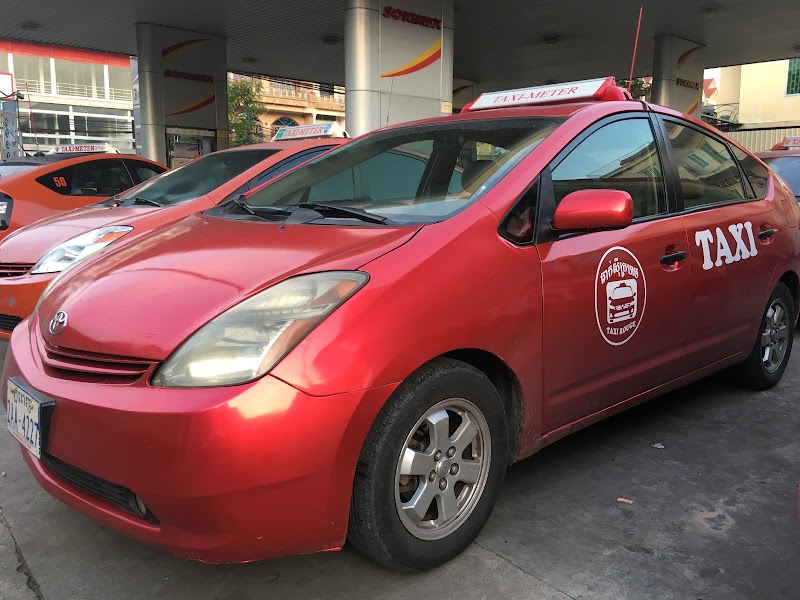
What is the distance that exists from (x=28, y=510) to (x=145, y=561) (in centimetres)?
71

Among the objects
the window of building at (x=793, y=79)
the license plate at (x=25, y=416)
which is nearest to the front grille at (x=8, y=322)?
the license plate at (x=25, y=416)

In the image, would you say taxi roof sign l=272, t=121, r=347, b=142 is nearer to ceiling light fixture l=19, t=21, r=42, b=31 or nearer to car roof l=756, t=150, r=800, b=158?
car roof l=756, t=150, r=800, b=158

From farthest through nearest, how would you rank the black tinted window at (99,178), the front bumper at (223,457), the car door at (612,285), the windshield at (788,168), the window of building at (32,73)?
the window of building at (32,73)
the black tinted window at (99,178)
the windshield at (788,168)
the car door at (612,285)
the front bumper at (223,457)

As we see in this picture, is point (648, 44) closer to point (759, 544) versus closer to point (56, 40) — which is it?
point (56, 40)

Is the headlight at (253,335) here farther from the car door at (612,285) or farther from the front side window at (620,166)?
the front side window at (620,166)

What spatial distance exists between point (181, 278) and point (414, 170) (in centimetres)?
114

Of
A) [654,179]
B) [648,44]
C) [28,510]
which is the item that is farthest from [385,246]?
[648,44]

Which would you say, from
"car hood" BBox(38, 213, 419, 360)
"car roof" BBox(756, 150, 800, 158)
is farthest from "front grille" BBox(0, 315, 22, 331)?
"car roof" BBox(756, 150, 800, 158)

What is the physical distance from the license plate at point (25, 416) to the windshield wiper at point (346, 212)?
1132mm

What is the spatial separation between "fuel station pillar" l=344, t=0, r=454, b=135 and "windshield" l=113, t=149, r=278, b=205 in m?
5.26

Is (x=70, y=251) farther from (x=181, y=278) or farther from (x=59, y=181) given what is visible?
(x=59, y=181)

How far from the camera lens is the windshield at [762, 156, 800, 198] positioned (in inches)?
227

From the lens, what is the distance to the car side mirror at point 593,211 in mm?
2398

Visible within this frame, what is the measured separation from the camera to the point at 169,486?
1766 mm
